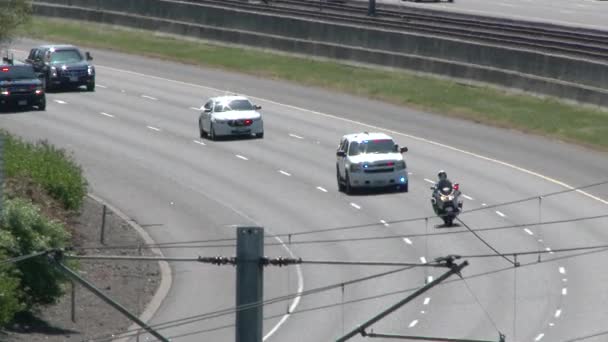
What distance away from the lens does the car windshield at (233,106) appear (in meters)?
49.9

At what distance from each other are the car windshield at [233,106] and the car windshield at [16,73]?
8.12 meters

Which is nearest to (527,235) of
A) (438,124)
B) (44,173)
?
(44,173)

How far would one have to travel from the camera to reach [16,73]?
177ft

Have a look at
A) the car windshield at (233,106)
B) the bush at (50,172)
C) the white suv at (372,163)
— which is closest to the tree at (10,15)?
the car windshield at (233,106)

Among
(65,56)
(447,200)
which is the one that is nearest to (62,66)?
(65,56)

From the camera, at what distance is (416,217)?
38656 mm

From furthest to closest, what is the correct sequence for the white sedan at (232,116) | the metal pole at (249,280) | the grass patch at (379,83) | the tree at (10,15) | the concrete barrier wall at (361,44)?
the concrete barrier wall at (361,44), the tree at (10,15), the grass patch at (379,83), the white sedan at (232,116), the metal pole at (249,280)

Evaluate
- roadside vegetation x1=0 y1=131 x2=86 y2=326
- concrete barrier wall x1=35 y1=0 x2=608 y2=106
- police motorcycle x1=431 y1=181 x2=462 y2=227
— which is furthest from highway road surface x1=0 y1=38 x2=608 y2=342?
concrete barrier wall x1=35 y1=0 x2=608 y2=106

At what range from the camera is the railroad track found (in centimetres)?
5950

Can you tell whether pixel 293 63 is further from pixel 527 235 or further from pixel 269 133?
pixel 527 235

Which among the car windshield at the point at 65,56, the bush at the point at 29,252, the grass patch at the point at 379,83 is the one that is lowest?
the grass patch at the point at 379,83

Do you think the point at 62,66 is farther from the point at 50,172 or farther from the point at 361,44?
the point at 50,172

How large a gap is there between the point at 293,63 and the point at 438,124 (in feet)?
43.3

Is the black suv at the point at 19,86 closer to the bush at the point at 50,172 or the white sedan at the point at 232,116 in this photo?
the white sedan at the point at 232,116
